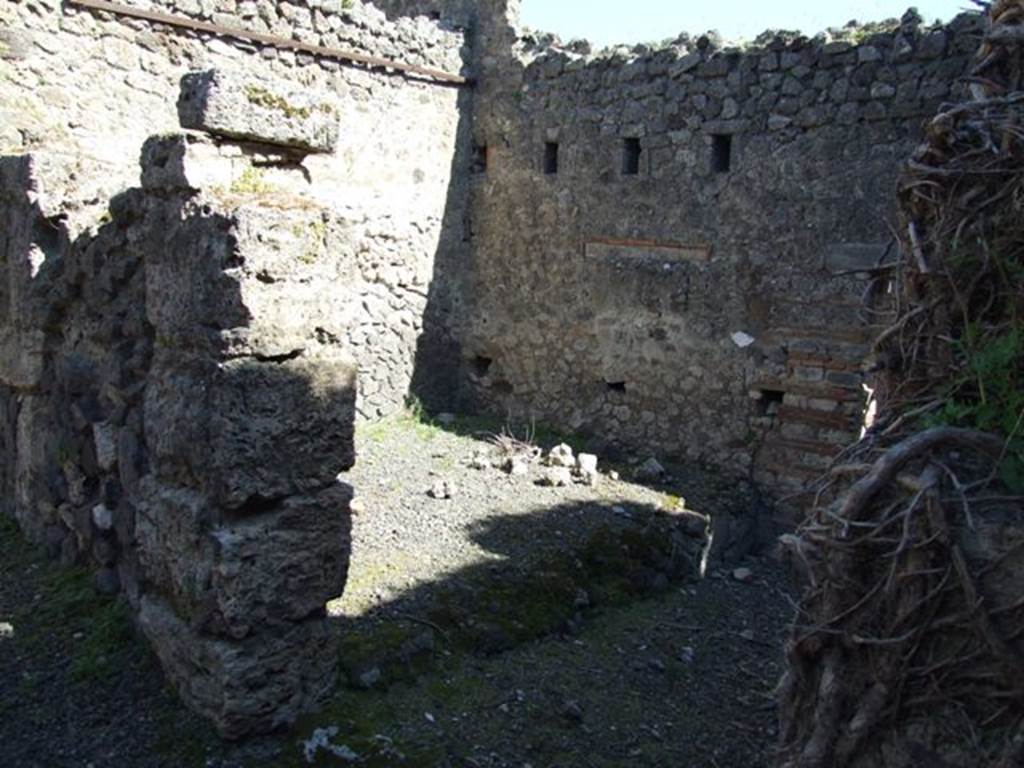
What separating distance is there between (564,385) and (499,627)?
395cm

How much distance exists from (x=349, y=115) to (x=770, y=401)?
153 inches

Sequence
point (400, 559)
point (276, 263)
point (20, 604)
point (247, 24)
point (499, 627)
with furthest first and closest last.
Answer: point (247, 24) < point (400, 559) < point (499, 627) < point (20, 604) < point (276, 263)

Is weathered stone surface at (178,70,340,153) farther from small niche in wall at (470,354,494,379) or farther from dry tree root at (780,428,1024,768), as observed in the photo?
small niche in wall at (470,354,494,379)

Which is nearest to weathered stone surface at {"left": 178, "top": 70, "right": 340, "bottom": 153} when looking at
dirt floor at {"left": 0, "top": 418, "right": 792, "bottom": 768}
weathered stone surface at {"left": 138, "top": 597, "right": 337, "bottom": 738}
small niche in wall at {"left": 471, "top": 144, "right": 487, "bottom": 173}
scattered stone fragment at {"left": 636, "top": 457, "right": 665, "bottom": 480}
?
weathered stone surface at {"left": 138, "top": 597, "right": 337, "bottom": 738}

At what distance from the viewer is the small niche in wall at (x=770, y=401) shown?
24.2ft

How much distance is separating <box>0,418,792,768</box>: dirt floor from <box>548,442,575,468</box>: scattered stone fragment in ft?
1.01

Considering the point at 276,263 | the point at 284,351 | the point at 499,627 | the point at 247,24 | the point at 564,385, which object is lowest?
the point at 499,627

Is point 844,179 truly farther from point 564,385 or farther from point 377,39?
point 377,39

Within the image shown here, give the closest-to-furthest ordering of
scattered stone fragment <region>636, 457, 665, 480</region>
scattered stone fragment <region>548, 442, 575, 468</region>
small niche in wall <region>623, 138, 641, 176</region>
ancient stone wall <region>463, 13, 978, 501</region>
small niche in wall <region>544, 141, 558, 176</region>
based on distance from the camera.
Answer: ancient stone wall <region>463, 13, 978, 501</region> → scattered stone fragment <region>548, 442, 575, 468</region> → scattered stone fragment <region>636, 457, 665, 480</region> → small niche in wall <region>623, 138, 641, 176</region> → small niche in wall <region>544, 141, 558, 176</region>

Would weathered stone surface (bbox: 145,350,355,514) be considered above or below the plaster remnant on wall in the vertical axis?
below

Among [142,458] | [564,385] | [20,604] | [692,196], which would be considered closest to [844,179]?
[692,196]

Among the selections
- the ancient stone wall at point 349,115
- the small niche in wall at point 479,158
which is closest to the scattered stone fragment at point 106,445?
the ancient stone wall at point 349,115

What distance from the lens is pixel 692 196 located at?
766 cm

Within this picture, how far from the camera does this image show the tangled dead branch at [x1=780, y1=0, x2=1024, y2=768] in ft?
8.91
